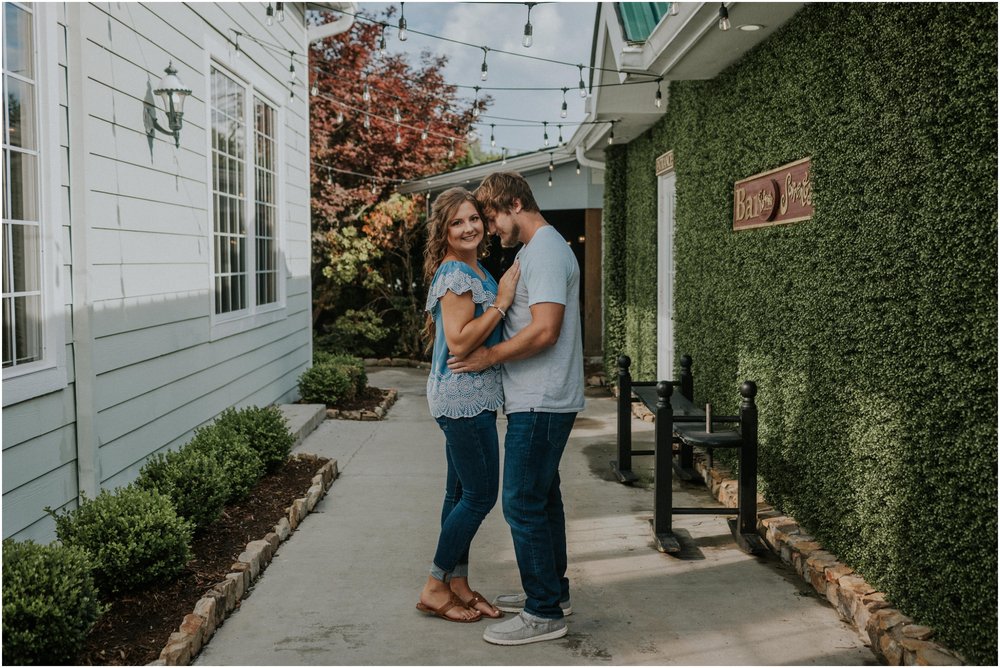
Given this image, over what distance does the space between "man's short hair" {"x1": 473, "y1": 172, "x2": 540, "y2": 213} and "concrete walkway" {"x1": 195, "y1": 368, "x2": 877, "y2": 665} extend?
5.54 feet

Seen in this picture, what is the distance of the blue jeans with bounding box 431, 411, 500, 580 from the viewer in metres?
3.50

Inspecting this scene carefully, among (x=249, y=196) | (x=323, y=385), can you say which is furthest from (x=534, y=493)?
(x=323, y=385)

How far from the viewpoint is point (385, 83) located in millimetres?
17422

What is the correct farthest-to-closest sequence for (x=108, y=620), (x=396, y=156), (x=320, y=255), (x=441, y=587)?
(x=396, y=156) → (x=320, y=255) → (x=441, y=587) → (x=108, y=620)

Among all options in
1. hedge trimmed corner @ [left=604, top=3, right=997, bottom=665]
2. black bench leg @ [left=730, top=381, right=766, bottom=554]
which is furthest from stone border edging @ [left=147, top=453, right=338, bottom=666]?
hedge trimmed corner @ [left=604, top=3, right=997, bottom=665]

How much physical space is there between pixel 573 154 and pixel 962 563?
10.1 metres

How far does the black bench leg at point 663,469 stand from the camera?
4.75m

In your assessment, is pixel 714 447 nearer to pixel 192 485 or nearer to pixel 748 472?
pixel 748 472

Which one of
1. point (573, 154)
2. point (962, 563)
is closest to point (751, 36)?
point (962, 563)

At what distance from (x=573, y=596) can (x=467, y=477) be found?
2.94 ft

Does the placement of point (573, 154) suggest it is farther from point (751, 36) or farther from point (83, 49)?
point (83, 49)

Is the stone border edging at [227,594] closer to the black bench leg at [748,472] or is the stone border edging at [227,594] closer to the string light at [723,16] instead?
the black bench leg at [748,472]

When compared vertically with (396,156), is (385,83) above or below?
above

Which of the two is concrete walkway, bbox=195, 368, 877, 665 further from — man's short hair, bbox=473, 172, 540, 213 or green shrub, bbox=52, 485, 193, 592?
man's short hair, bbox=473, 172, 540, 213
